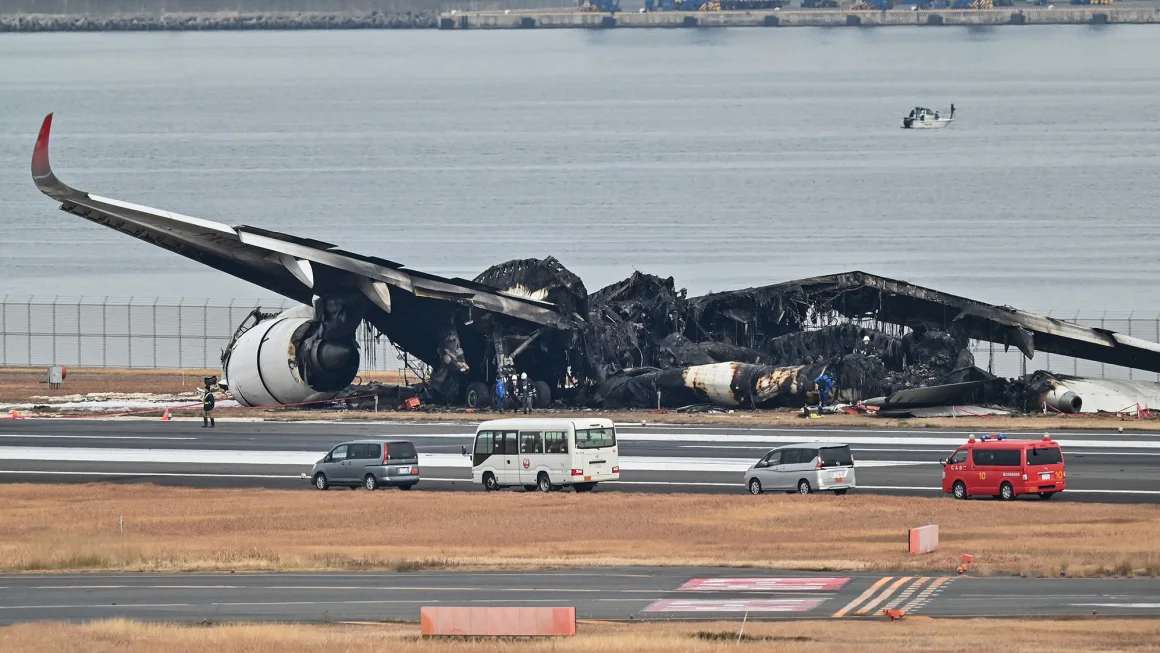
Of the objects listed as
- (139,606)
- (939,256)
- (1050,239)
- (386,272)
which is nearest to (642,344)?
(386,272)

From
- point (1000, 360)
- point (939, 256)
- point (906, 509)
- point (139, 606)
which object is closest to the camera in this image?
point (139, 606)

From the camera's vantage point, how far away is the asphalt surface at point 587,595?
31.9 m

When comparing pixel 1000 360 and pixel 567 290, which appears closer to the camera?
pixel 567 290

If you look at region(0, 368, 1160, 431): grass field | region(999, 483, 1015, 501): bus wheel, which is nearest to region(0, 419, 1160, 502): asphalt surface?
region(0, 368, 1160, 431): grass field

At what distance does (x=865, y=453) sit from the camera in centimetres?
6269

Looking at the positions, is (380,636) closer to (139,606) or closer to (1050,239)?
(139,606)

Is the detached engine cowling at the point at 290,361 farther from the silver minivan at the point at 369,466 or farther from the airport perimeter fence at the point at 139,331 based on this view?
the airport perimeter fence at the point at 139,331

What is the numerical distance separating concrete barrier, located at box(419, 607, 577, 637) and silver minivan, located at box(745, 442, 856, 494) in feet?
75.3

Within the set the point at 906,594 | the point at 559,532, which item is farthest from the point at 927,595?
the point at 559,532

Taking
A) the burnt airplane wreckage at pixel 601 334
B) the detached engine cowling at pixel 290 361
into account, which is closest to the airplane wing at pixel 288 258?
the burnt airplane wreckage at pixel 601 334

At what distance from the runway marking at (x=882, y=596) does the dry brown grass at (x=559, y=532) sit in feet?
5.45

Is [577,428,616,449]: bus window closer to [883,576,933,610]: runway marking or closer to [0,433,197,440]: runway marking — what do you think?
[883,576,933,610]: runway marking

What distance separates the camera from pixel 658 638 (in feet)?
94.7

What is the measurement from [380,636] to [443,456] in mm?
33594
